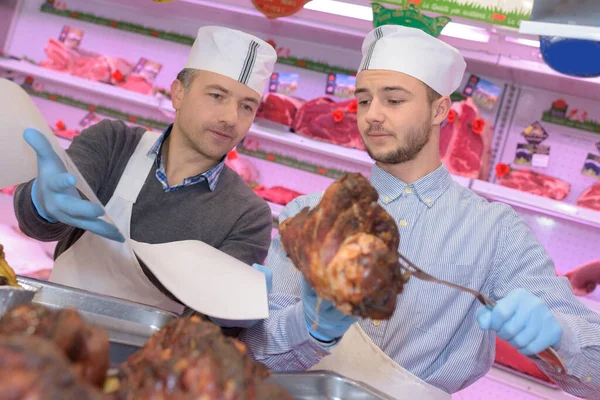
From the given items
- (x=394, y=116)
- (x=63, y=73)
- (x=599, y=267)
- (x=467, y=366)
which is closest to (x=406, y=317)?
(x=467, y=366)

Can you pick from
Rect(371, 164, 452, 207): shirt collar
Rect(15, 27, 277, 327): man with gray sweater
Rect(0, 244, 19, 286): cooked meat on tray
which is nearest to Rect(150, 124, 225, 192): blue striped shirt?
Rect(15, 27, 277, 327): man with gray sweater

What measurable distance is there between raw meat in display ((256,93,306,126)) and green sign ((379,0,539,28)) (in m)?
1.24

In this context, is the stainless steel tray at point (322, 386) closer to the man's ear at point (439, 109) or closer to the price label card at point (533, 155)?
the man's ear at point (439, 109)

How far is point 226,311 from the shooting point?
1.46 meters

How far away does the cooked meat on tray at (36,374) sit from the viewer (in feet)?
2.17

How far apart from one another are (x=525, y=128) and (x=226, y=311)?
3532 mm

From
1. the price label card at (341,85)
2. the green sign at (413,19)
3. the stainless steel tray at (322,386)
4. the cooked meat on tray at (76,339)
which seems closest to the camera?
the cooked meat on tray at (76,339)

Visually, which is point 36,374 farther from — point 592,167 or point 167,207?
point 592,167

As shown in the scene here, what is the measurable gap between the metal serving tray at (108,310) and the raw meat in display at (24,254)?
7.81 feet

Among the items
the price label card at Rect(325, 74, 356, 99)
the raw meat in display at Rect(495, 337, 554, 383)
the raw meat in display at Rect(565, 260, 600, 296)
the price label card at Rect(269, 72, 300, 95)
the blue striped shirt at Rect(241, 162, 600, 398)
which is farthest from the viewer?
the price label card at Rect(269, 72, 300, 95)

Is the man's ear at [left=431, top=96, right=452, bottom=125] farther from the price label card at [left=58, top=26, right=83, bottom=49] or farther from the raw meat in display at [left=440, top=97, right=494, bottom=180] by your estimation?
the price label card at [left=58, top=26, right=83, bottom=49]

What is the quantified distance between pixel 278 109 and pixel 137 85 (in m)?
1.34

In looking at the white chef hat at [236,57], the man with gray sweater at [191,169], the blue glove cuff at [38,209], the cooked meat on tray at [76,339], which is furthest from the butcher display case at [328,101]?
the cooked meat on tray at [76,339]

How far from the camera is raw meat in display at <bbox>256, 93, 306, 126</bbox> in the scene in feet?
14.1
